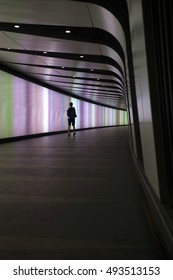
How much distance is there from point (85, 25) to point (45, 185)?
219 inches

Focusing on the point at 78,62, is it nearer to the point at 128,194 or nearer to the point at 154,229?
the point at 128,194

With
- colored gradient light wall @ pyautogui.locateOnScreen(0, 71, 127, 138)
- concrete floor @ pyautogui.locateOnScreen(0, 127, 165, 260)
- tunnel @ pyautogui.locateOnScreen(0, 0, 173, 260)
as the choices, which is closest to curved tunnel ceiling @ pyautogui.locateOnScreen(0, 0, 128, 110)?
tunnel @ pyautogui.locateOnScreen(0, 0, 173, 260)

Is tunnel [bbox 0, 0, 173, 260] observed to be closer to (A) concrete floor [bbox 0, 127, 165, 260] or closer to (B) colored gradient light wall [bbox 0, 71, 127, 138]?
(A) concrete floor [bbox 0, 127, 165, 260]

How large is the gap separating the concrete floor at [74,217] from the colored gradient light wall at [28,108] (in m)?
11.1

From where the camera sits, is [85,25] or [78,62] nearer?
[85,25]

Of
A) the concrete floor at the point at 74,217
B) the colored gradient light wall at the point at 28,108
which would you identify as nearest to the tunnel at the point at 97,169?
the concrete floor at the point at 74,217

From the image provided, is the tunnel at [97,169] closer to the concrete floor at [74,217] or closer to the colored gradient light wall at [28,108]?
the concrete floor at [74,217]

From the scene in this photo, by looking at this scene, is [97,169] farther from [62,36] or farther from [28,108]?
[28,108]

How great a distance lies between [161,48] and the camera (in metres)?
3.77

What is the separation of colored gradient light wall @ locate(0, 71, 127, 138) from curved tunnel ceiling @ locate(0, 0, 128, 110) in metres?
1.17

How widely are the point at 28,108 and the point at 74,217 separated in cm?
1824

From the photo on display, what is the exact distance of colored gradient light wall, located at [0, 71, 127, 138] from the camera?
1828 cm

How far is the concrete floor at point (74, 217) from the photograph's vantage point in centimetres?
335
